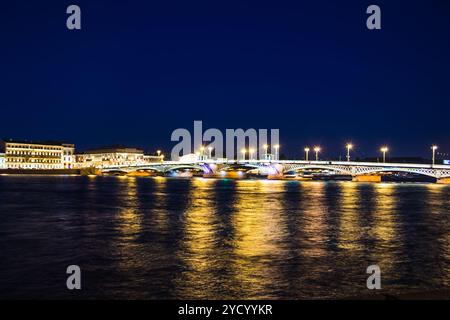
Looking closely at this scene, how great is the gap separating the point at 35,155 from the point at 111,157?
2932 centimetres

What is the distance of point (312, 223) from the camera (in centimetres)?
2297

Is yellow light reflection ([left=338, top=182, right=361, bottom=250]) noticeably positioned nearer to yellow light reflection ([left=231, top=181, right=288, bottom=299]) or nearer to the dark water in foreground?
the dark water in foreground

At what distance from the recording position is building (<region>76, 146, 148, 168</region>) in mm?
166375

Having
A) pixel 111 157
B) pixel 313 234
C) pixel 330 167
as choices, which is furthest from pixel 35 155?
pixel 313 234

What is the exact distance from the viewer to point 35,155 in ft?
474

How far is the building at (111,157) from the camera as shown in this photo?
166m

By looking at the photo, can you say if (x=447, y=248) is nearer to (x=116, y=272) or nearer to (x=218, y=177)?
(x=116, y=272)

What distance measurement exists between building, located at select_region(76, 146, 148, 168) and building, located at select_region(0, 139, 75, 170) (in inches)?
408

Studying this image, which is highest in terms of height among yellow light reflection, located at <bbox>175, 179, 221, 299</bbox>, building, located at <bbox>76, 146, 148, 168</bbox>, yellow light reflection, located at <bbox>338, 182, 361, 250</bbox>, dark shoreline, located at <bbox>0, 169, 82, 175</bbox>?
building, located at <bbox>76, 146, 148, 168</bbox>

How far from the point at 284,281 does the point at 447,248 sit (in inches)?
331

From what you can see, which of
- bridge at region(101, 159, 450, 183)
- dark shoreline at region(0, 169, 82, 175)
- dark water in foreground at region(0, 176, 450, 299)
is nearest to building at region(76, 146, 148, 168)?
dark shoreline at region(0, 169, 82, 175)

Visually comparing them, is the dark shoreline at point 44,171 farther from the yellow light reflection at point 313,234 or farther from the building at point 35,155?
the yellow light reflection at point 313,234
